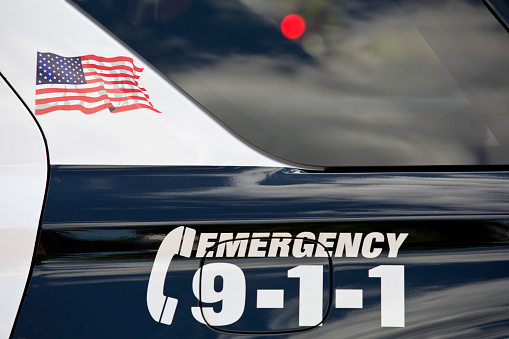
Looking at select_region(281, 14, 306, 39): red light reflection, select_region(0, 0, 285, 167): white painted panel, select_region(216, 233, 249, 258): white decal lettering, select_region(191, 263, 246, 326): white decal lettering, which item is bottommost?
select_region(191, 263, 246, 326): white decal lettering

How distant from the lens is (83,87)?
1.12m

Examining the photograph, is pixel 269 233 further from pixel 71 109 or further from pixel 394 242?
pixel 71 109

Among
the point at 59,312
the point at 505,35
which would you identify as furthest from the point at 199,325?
the point at 505,35

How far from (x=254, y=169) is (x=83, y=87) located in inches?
17.1

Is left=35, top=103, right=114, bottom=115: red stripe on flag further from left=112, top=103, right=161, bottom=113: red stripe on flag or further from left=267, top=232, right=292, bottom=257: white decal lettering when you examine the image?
left=267, top=232, right=292, bottom=257: white decal lettering

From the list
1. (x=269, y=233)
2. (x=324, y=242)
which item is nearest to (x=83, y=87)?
(x=269, y=233)

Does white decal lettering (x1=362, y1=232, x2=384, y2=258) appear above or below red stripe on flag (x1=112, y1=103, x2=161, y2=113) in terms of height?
below

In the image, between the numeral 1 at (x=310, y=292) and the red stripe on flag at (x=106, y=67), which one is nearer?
the numeral 1 at (x=310, y=292)

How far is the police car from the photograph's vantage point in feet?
3.35

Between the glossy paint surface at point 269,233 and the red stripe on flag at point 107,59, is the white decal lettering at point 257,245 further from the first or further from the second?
the red stripe on flag at point 107,59

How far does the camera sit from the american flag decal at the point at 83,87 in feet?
3.64

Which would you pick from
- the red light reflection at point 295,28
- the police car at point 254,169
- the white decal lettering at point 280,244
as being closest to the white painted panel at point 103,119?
the police car at point 254,169

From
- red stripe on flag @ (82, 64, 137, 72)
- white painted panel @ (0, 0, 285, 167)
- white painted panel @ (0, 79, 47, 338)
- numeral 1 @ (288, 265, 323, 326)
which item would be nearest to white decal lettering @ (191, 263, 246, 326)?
numeral 1 @ (288, 265, 323, 326)

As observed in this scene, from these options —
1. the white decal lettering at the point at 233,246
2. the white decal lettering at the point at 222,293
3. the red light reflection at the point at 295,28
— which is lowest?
the white decal lettering at the point at 222,293
